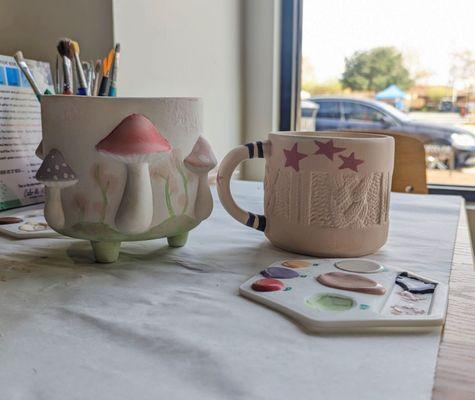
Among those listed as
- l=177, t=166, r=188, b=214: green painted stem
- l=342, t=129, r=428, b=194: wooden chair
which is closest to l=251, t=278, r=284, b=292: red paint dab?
l=177, t=166, r=188, b=214: green painted stem

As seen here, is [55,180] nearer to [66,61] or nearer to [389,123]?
[66,61]

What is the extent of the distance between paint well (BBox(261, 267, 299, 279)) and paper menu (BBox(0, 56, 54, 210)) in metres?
0.41

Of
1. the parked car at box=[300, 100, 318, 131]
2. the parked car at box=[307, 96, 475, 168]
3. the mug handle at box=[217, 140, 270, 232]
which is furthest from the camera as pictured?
the parked car at box=[300, 100, 318, 131]

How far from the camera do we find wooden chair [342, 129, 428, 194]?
38.9 inches

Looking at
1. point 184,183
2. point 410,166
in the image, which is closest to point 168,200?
point 184,183

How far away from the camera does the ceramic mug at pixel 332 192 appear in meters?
0.44

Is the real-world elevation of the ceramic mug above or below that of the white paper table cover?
above

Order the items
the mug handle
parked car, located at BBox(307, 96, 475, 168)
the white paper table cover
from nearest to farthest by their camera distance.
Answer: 1. the white paper table cover
2. the mug handle
3. parked car, located at BBox(307, 96, 475, 168)

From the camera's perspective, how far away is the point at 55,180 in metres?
0.41

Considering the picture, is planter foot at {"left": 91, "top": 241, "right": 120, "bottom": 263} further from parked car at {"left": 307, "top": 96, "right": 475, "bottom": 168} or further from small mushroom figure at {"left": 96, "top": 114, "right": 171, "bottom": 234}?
parked car at {"left": 307, "top": 96, "right": 475, "bottom": 168}

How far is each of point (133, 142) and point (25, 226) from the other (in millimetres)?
237

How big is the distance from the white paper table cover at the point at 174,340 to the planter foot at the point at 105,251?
0.01m

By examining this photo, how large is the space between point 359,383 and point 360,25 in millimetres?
1319

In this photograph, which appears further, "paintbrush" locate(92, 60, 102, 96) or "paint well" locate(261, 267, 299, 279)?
"paintbrush" locate(92, 60, 102, 96)
